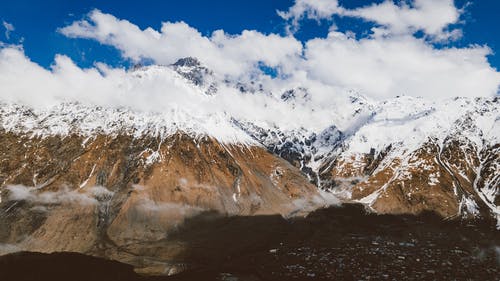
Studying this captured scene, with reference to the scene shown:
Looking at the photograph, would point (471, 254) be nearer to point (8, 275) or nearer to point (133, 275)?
point (133, 275)

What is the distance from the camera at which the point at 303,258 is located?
18175 cm

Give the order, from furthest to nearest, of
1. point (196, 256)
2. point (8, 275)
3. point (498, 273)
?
point (196, 256) → point (8, 275) → point (498, 273)

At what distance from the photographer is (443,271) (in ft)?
509

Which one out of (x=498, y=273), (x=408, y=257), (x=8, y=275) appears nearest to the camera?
(x=498, y=273)

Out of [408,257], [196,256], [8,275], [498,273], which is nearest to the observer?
[498,273]

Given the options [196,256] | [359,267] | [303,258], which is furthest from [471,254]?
[196,256]

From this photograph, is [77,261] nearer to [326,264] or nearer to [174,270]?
[174,270]

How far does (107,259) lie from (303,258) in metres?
85.6

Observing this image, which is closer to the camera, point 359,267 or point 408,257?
point 359,267

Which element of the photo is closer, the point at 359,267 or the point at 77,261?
the point at 359,267

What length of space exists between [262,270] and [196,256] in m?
40.2

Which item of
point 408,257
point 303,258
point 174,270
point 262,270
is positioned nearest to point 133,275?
point 174,270

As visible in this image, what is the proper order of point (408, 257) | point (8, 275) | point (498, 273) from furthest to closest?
point (408, 257) < point (8, 275) < point (498, 273)

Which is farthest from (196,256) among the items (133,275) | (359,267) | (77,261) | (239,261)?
(359,267)
